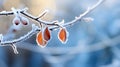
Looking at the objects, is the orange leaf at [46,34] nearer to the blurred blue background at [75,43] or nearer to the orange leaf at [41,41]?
the orange leaf at [41,41]

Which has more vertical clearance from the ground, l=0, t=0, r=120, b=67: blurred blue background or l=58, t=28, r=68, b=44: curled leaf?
l=0, t=0, r=120, b=67: blurred blue background

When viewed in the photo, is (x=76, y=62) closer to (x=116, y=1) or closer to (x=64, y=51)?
(x=64, y=51)

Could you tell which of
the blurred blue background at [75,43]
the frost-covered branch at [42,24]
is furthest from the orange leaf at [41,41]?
the blurred blue background at [75,43]

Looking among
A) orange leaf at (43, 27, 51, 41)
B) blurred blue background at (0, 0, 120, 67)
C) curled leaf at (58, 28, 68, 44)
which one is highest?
blurred blue background at (0, 0, 120, 67)

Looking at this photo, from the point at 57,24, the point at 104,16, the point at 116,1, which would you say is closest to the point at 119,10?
the point at 116,1

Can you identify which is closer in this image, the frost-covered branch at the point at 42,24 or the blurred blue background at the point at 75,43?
the frost-covered branch at the point at 42,24

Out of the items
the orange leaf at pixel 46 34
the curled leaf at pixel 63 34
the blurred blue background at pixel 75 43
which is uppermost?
the blurred blue background at pixel 75 43

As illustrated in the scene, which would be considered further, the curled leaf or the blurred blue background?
the blurred blue background

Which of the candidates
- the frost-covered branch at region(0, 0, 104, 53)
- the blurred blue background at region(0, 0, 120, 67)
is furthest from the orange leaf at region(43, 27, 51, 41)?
the blurred blue background at region(0, 0, 120, 67)

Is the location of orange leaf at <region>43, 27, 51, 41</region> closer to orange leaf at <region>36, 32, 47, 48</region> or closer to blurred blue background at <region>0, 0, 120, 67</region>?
orange leaf at <region>36, 32, 47, 48</region>
